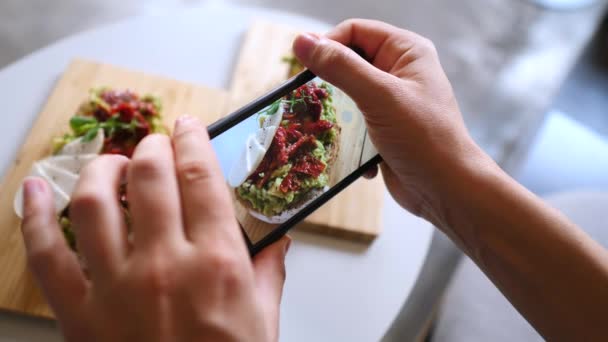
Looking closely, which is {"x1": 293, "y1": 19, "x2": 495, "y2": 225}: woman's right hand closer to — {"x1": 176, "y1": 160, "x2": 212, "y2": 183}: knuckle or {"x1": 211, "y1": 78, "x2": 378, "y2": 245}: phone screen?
{"x1": 211, "y1": 78, "x2": 378, "y2": 245}: phone screen

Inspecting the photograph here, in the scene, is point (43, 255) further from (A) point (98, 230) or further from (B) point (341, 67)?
(B) point (341, 67)

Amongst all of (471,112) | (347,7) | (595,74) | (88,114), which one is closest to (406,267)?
(88,114)

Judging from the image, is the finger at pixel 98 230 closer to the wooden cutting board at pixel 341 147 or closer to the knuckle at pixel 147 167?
the knuckle at pixel 147 167

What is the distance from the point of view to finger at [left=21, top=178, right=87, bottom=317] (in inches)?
19.8

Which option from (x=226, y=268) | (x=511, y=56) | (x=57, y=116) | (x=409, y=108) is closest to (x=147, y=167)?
(x=226, y=268)

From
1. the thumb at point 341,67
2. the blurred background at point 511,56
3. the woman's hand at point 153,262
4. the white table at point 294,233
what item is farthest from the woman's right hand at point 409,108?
the blurred background at point 511,56

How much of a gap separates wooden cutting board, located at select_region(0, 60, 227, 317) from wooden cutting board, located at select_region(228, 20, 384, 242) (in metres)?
0.09

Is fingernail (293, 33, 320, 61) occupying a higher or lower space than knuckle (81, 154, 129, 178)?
higher

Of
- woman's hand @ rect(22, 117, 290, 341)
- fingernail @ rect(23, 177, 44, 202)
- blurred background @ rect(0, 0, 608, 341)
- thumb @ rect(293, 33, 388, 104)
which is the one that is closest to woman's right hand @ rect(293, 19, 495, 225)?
thumb @ rect(293, 33, 388, 104)

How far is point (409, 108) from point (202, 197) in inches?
15.1

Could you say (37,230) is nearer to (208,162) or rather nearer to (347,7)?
(208,162)

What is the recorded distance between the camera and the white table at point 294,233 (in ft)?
2.90

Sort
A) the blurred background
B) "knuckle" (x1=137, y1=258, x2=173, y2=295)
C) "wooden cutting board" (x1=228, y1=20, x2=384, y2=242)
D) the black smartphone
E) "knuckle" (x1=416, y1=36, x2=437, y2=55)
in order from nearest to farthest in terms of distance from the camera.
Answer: "knuckle" (x1=137, y1=258, x2=173, y2=295)
the black smartphone
"knuckle" (x1=416, y1=36, x2=437, y2=55)
"wooden cutting board" (x1=228, y1=20, x2=384, y2=242)
the blurred background

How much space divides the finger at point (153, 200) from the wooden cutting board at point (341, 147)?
A: 188mm
